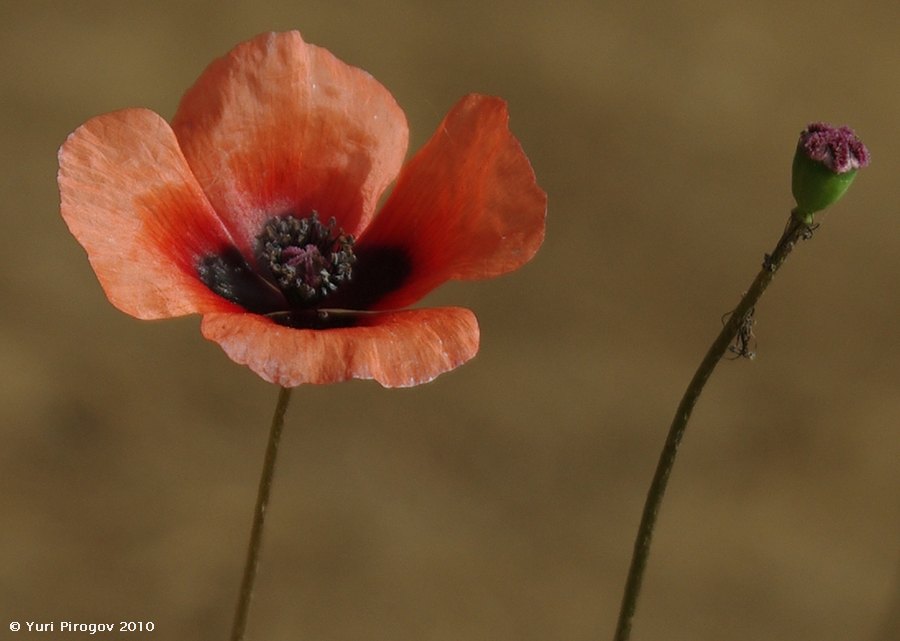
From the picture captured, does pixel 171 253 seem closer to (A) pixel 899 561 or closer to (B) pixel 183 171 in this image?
(B) pixel 183 171

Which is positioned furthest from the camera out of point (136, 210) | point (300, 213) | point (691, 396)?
point (300, 213)

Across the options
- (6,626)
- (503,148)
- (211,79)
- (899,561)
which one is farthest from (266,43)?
(899,561)

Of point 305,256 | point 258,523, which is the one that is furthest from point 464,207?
point 258,523

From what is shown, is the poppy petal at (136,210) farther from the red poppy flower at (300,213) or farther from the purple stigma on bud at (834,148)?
the purple stigma on bud at (834,148)

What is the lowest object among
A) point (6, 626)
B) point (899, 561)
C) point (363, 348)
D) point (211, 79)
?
point (6, 626)

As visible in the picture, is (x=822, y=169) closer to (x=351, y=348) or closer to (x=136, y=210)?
(x=351, y=348)

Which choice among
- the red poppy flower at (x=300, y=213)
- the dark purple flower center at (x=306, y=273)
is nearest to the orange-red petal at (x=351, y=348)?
the red poppy flower at (x=300, y=213)

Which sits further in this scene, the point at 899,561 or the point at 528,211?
the point at 899,561
